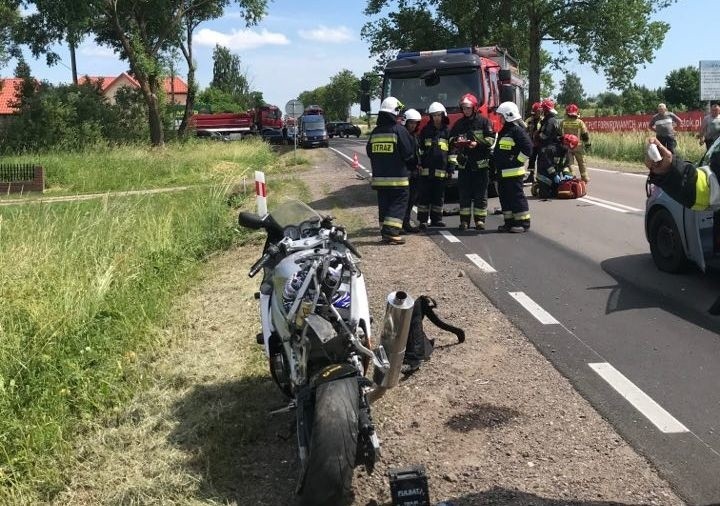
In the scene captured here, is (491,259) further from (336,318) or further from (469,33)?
(469,33)

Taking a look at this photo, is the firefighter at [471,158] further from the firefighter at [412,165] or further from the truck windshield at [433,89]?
the truck windshield at [433,89]

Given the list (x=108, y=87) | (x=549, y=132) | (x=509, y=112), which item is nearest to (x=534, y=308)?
(x=509, y=112)

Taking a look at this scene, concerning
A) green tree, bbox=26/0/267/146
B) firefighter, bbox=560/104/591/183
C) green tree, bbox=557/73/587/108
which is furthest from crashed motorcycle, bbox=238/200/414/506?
green tree, bbox=557/73/587/108

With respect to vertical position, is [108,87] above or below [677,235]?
above

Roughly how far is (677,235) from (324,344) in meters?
5.29

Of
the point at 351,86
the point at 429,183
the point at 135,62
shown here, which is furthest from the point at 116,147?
the point at 351,86

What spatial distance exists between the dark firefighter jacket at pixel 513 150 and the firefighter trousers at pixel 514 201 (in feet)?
0.32

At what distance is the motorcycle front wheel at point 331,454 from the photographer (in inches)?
113

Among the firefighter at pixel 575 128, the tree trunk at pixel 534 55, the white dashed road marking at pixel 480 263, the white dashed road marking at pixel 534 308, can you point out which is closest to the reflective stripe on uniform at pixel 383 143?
the white dashed road marking at pixel 480 263

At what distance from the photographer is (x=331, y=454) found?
288cm

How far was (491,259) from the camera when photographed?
861cm

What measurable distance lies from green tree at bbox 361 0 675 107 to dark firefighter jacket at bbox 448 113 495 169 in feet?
123

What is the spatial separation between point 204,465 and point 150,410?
101 cm

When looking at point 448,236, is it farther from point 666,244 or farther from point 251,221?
point 251,221
